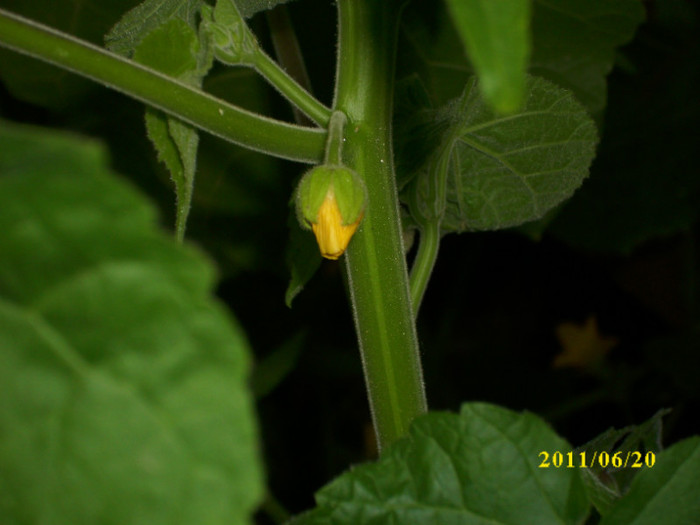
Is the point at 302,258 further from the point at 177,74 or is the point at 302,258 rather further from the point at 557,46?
the point at 557,46

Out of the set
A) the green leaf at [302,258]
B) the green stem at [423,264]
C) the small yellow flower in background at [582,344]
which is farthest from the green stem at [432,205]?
the small yellow flower in background at [582,344]

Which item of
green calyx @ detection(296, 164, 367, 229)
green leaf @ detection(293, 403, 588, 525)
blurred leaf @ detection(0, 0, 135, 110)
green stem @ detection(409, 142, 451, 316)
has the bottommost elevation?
green leaf @ detection(293, 403, 588, 525)

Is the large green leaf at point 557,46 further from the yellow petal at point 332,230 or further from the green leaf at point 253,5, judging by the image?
the yellow petal at point 332,230

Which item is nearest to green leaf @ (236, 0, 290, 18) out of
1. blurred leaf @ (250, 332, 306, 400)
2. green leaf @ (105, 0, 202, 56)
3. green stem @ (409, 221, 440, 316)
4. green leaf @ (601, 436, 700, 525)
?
green leaf @ (105, 0, 202, 56)

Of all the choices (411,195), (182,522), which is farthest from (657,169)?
(182,522)

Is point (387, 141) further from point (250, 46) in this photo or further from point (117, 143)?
point (117, 143)

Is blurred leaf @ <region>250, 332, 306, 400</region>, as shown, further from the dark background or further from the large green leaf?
the large green leaf
